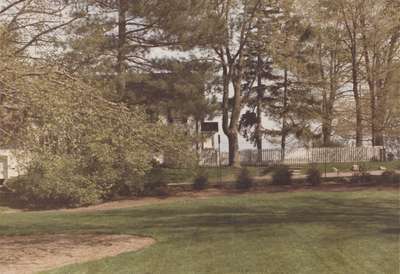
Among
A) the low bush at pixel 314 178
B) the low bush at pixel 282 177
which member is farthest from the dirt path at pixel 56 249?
the low bush at pixel 314 178

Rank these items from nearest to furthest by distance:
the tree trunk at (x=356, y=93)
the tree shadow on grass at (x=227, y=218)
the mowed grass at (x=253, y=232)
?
1. the mowed grass at (x=253, y=232)
2. the tree shadow on grass at (x=227, y=218)
3. the tree trunk at (x=356, y=93)

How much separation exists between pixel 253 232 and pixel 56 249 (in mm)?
4148

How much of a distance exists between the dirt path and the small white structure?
1.61 meters

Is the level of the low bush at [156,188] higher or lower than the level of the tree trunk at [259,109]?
lower

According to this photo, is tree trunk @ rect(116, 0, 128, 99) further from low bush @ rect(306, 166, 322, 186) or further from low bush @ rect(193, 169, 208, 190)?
low bush @ rect(306, 166, 322, 186)

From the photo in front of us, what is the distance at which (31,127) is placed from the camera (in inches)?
397

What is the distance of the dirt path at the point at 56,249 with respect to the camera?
1070cm

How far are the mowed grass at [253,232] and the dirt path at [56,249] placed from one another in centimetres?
54

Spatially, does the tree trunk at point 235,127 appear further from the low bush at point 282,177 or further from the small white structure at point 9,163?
the small white structure at point 9,163

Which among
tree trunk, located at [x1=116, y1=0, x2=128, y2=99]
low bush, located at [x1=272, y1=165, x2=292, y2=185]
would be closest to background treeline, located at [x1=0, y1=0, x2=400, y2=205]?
tree trunk, located at [x1=116, y1=0, x2=128, y2=99]

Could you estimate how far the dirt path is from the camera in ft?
35.1

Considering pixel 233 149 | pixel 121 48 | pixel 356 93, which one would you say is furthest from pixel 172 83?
pixel 356 93

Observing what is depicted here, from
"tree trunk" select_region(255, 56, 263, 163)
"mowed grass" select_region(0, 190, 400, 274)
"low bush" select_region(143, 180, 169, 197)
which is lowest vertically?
"mowed grass" select_region(0, 190, 400, 274)

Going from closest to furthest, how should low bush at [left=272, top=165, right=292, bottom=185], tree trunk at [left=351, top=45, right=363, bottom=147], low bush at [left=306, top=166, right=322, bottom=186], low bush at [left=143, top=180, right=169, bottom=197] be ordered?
low bush at [left=143, top=180, right=169, bottom=197] → low bush at [left=306, top=166, right=322, bottom=186] → low bush at [left=272, top=165, right=292, bottom=185] → tree trunk at [left=351, top=45, right=363, bottom=147]
